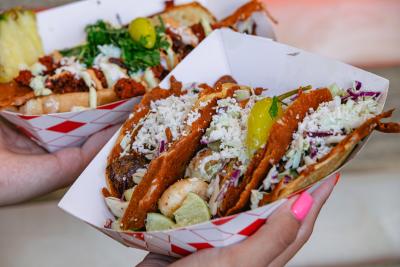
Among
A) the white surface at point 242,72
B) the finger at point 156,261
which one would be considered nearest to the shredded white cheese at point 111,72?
the white surface at point 242,72

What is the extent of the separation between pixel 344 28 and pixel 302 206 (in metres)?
2.42

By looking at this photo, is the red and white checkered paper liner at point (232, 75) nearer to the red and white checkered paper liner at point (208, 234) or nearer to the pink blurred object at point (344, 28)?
the red and white checkered paper liner at point (208, 234)

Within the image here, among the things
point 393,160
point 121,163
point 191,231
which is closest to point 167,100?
point 121,163

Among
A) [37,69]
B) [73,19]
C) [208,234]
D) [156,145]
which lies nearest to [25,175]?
[37,69]

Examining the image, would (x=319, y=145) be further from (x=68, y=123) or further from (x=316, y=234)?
(x=68, y=123)

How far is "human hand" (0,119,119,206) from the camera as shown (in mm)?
2559

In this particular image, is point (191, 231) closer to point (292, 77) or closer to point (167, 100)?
point (167, 100)

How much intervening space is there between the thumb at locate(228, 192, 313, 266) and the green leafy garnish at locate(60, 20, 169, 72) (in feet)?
4.64

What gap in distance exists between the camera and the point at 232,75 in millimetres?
2471

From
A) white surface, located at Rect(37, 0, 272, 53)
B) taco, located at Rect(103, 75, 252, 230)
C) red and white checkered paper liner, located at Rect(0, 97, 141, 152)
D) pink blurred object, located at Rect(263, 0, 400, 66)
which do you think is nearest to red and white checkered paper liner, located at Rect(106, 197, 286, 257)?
taco, located at Rect(103, 75, 252, 230)

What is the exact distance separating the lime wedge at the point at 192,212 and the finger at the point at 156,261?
0.30 meters

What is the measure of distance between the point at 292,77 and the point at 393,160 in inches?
34.3

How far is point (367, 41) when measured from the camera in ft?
11.7

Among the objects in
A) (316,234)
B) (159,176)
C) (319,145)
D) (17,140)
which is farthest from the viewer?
(17,140)
